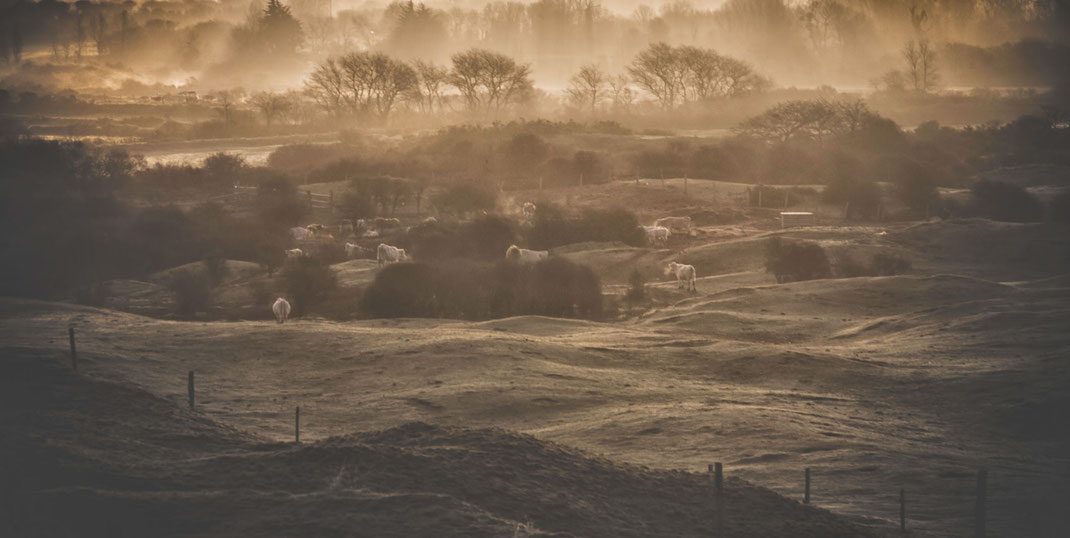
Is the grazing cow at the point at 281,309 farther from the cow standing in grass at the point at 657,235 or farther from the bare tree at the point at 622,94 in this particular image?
the bare tree at the point at 622,94

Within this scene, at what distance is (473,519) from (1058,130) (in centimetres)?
8515

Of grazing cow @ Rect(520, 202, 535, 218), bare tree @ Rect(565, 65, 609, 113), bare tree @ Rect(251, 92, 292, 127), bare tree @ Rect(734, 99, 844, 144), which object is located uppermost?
bare tree @ Rect(565, 65, 609, 113)

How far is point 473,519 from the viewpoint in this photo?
13062mm

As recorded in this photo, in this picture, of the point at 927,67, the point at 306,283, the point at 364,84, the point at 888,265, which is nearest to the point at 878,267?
the point at 888,265

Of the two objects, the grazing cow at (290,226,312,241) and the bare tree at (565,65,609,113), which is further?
the bare tree at (565,65,609,113)

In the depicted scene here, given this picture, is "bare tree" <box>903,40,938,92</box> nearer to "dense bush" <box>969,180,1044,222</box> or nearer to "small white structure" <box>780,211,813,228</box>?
"dense bush" <box>969,180,1044,222</box>

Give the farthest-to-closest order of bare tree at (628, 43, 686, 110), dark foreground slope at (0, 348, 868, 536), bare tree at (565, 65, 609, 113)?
bare tree at (565, 65, 609, 113)
bare tree at (628, 43, 686, 110)
dark foreground slope at (0, 348, 868, 536)

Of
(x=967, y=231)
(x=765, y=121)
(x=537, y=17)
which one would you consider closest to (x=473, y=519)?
(x=967, y=231)

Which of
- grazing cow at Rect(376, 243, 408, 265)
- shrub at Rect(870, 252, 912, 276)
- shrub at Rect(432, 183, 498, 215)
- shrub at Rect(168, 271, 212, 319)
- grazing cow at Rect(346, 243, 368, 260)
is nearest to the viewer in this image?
shrub at Rect(168, 271, 212, 319)

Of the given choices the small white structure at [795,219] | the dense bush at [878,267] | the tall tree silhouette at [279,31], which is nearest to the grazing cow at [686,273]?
the dense bush at [878,267]

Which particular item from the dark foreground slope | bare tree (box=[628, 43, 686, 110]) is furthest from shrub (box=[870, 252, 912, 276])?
bare tree (box=[628, 43, 686, 110])

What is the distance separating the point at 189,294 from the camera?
1656 inches

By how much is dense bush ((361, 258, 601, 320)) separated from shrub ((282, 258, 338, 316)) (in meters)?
2.46

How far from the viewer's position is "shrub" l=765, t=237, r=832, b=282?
4794 cm
